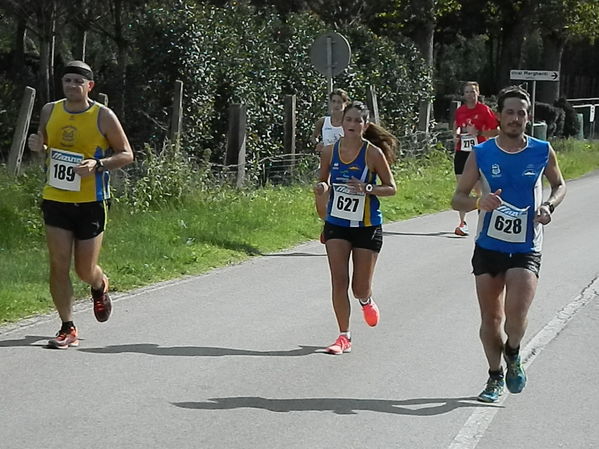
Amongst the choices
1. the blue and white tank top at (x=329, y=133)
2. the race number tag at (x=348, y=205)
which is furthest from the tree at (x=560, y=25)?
the race number tag at (x=348, y=205)

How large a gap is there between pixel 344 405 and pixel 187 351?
69.2 inches

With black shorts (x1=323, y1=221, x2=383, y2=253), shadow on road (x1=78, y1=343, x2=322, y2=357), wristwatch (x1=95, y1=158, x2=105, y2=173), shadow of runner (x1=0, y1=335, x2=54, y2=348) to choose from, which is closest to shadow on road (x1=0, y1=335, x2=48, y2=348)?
shadow of runner (x1=0, y1=335, x2=54, y2=348)

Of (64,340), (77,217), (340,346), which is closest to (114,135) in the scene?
(77,217)

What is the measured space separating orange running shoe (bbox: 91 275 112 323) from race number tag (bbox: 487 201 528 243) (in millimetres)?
3199

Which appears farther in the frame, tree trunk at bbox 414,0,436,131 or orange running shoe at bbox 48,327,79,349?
tree trunk at bbox 414,0,436,131

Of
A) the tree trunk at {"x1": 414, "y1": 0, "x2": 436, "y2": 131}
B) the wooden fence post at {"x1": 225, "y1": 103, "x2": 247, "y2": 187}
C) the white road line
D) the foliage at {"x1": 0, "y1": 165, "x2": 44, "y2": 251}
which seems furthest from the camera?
the tree trunk at {"x1": 414, "y1": 0, "x2": 436, "y2": 131}

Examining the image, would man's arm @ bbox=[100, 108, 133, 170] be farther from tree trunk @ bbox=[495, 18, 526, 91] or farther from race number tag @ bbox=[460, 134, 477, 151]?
tree trunk @ bbox=[495, 18, 526, 91]

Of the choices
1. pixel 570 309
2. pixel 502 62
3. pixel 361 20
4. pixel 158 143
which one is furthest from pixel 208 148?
pixel 502 62

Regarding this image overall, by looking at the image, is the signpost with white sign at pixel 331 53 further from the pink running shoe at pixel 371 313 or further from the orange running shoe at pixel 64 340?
the orange running shoe at pixel 64 340

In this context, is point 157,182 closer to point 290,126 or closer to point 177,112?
point 177,112

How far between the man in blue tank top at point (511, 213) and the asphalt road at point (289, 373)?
61 cm

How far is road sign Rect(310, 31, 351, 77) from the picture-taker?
18203 millimetres

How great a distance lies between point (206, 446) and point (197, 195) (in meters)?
10.2

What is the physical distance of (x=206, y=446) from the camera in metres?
6.14
